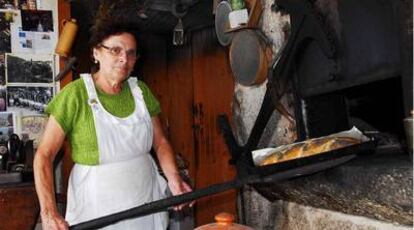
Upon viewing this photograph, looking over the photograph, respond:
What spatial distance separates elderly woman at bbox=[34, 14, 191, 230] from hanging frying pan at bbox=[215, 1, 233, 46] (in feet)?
2.38

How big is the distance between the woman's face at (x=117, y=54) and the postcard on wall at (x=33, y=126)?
1124mm

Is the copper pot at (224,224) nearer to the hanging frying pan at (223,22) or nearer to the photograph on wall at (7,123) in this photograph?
the hanging frying pan at (223,22)

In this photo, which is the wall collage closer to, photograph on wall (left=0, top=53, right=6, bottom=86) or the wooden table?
photograph on wall (left=0, top=53, right=6, bottom=86)

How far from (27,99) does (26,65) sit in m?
0.20

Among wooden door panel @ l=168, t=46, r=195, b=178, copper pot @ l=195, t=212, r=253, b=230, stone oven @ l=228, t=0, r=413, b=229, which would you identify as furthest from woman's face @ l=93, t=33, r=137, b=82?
wooden door panel @ l=168, t=46, r=195, b=178

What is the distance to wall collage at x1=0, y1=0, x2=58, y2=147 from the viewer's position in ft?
9.16

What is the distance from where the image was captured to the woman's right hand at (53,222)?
1590 millimetres

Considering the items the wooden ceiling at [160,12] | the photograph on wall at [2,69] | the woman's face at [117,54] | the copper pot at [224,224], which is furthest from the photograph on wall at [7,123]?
the copper pot at [224,224]

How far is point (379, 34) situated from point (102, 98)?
1061 millimetres

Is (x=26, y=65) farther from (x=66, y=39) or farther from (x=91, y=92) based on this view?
(x=91, y=92)

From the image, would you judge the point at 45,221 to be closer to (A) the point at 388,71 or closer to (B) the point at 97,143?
(B) the point at 97,143

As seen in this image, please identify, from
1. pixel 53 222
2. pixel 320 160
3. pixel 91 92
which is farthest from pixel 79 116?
pixel 320 160

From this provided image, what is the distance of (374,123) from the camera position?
2027 millimetres

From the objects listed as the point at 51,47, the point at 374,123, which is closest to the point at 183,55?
the point at 51,47
